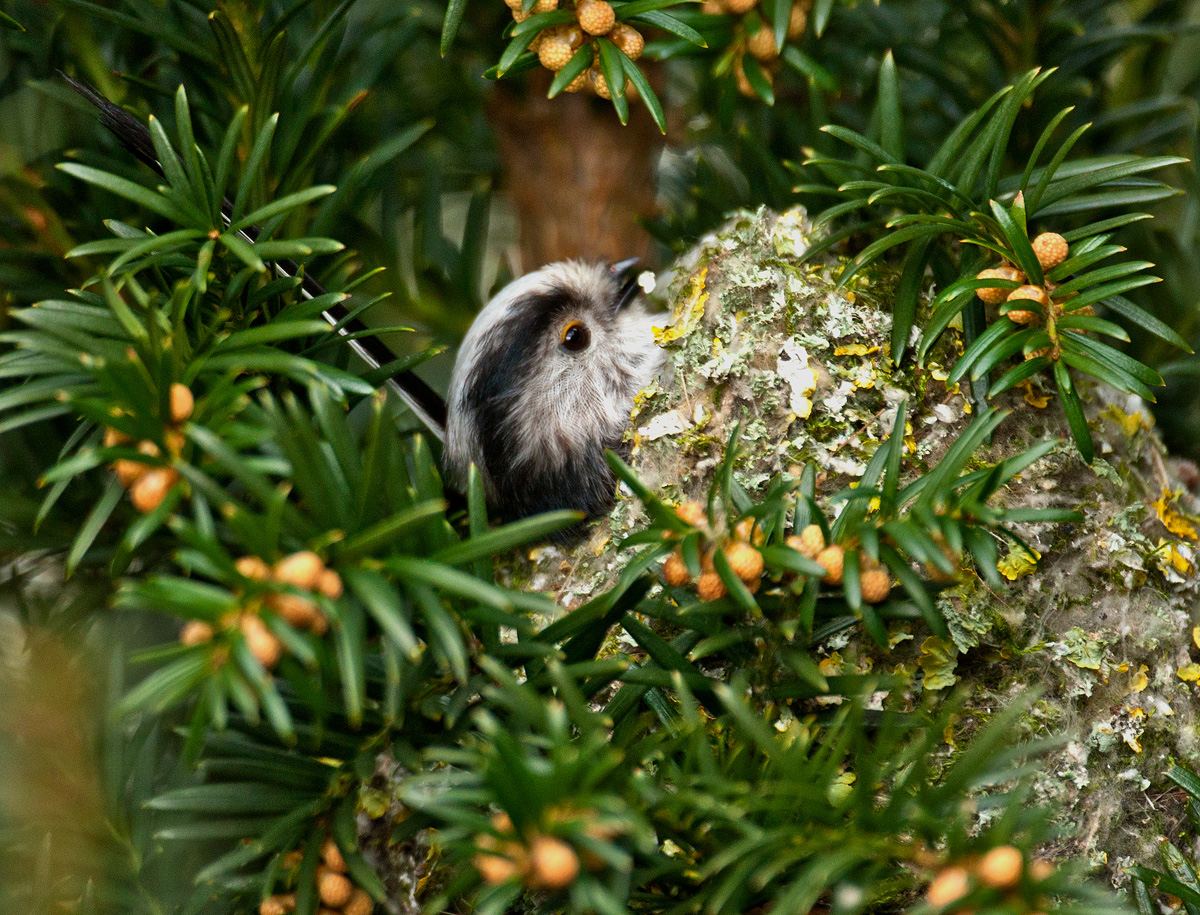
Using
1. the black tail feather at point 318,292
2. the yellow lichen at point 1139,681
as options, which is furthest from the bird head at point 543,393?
the yellow lichen at point 1139,681

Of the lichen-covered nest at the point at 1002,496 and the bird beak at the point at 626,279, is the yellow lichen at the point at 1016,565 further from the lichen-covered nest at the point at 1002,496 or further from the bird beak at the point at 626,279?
the bird beak at the point at 626,279

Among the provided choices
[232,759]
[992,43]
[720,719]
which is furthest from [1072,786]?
[992,43]

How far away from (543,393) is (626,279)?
20 cm

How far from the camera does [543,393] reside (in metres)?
1.32

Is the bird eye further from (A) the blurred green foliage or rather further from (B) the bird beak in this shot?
(A) the blurred green foliage

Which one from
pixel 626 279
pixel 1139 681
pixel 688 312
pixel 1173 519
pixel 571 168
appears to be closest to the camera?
pixel 1139 681

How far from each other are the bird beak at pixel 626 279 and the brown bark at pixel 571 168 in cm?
4

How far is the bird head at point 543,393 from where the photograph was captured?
48.8 inches

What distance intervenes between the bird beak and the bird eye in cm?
6

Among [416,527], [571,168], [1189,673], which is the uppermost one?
[571,168]

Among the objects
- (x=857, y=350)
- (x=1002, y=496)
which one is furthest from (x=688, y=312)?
(x=1002, y=496)

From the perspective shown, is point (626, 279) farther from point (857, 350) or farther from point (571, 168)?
Answer: point (857, 350)

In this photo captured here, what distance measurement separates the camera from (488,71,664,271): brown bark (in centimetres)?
120

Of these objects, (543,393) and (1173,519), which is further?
(543,393)
